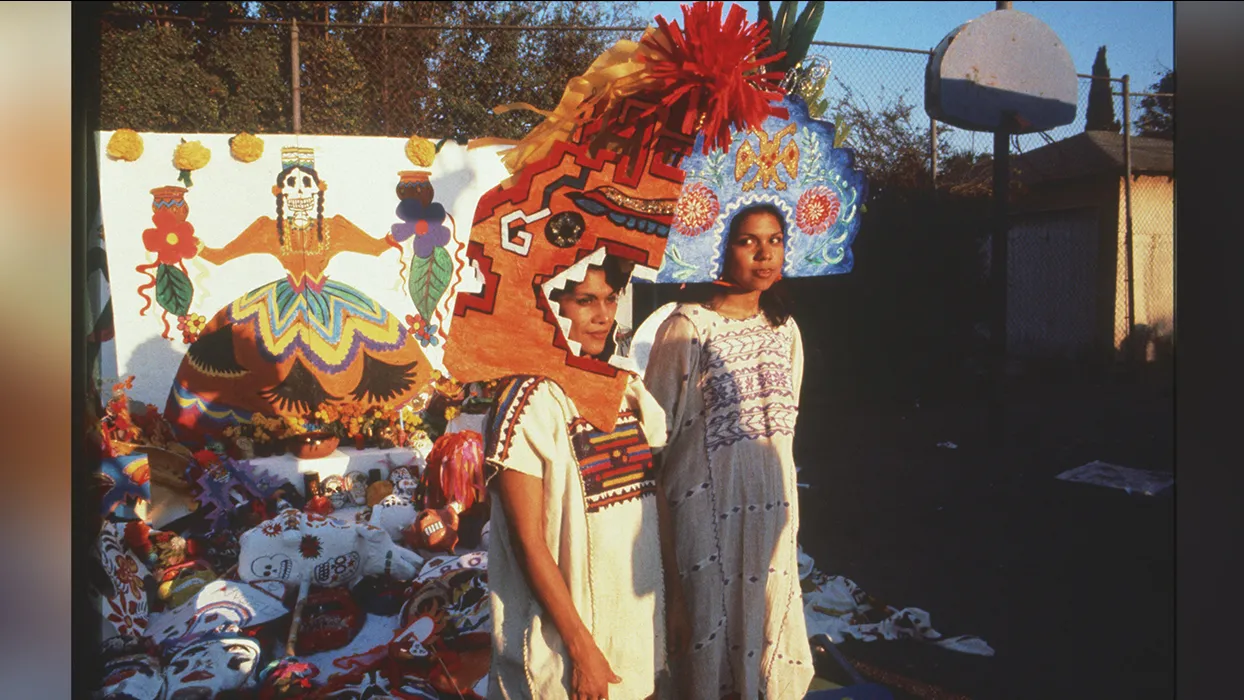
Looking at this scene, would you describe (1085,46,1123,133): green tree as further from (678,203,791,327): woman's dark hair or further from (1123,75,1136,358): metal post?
(678,203,791,327): woman's dark hair

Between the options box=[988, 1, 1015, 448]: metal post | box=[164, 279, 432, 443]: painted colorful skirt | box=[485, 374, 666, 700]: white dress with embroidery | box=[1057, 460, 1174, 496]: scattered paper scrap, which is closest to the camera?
box=[485, 374, 666, 700]: white dress with embroidery

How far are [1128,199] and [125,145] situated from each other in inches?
142

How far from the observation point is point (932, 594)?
3.17m

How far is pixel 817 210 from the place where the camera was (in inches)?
113

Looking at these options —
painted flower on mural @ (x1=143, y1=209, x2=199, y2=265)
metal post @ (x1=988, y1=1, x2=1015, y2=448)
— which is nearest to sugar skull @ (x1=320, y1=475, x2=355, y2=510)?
painted flower on mural @ (x1=143, y1=209, x2=199, y2=265)

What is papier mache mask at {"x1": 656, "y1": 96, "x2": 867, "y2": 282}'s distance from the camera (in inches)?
106

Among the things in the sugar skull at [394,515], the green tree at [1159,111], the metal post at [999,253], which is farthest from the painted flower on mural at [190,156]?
the green tree at [1159,111]

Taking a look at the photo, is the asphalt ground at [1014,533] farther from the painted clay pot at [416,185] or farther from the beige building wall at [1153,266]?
the painted clay pot at [416,185]

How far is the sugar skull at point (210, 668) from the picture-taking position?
2.65 metres

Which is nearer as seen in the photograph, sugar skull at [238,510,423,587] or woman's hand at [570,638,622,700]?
woman's hand at [570,638,622,700]

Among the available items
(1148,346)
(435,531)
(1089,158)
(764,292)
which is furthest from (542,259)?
(1148,346)

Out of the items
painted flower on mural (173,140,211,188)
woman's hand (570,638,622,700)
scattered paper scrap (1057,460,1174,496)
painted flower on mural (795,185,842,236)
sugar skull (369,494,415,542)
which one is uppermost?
painted flower on mural (173,140,211,188)

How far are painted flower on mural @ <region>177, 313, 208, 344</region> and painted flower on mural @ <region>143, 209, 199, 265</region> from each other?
0.18 m
